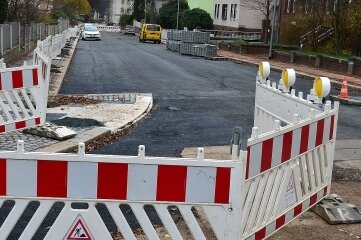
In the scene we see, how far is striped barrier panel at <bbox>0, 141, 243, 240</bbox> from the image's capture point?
12.7 feet

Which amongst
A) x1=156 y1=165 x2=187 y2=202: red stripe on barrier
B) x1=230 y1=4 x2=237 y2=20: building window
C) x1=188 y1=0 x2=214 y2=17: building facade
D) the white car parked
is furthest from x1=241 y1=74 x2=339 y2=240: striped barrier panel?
x1=188 y1=0 x2=214 y2=17: building facade

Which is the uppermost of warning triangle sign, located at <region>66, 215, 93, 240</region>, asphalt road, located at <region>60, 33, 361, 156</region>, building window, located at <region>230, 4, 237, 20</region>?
building window, located at <region>230, 4, 237, 20</region>

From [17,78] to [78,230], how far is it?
574 centimetres

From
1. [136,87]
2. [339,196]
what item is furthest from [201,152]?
[136,87]

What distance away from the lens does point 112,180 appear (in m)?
3.94

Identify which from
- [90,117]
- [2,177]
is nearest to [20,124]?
[90,117]

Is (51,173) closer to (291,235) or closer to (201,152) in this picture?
(201,152)

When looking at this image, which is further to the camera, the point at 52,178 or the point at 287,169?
the point at 287,169

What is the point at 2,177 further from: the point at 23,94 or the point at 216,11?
the point at 216,11

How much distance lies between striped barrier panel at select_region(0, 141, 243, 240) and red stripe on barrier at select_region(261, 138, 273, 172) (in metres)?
0.59

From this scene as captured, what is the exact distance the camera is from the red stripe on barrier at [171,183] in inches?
157

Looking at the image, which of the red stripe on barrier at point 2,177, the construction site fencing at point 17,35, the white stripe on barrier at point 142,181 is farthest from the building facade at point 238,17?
the red stripe on barrier at point 2,177

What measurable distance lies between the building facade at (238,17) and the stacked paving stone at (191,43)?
1856 centimetres

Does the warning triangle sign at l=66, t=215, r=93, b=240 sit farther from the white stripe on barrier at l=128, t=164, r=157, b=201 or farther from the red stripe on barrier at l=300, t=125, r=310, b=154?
the red stripe on barrier at l=300, t=125, r=310, b=154
